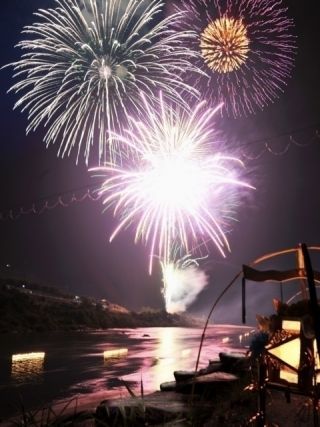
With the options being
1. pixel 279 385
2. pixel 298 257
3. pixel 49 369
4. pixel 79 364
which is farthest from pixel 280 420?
pixel 79 364

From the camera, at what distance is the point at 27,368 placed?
20.1 metres

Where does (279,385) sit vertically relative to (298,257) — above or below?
below

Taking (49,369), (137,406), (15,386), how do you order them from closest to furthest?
(137,406) < (15,386) < (49,369)

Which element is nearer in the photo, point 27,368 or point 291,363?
point 291,363

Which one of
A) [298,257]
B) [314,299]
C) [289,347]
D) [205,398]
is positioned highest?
[298,257]

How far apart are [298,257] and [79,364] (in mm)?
17248

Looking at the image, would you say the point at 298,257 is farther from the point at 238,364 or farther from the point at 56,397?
the point at 56,397

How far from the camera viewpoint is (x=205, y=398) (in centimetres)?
1052

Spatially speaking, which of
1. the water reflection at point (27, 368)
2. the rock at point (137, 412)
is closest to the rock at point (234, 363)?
the rock at point (137, 412)

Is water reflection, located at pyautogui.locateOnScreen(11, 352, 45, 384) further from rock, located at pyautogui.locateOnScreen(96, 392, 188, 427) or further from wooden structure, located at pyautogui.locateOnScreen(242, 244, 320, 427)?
wooden structure, located at pyautogui.locateOnScreen(242, 244, 320, 427)

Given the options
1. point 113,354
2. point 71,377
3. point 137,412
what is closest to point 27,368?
point 71,377

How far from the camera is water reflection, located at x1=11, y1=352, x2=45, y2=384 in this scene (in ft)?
55.8

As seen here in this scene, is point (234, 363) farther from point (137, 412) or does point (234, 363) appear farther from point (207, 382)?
point (137, 412)

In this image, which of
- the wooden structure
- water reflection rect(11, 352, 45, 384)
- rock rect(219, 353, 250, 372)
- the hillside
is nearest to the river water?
water reflection rect(11, 352, 45, 384)
